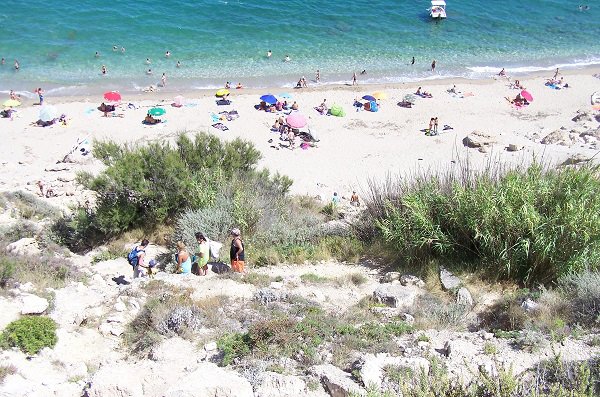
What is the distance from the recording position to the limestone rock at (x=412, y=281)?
10.7m

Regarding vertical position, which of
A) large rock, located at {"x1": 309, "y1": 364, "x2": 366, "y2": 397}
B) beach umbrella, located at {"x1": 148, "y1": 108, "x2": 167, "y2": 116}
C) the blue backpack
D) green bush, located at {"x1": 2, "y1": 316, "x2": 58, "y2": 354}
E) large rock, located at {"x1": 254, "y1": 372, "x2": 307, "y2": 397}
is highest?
large rock, located at {"x1": 309, "y1": 364, "x2": 366, "y2": 397}

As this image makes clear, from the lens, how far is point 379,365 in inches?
291

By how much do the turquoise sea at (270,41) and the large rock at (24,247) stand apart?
769 inches

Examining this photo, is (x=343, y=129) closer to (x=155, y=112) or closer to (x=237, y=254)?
(x=155, y=112)

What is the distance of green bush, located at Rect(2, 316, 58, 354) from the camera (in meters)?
8.04

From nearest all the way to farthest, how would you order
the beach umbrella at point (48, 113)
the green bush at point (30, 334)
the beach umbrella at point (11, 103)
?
the green bush at point (30, 334) < the beach umbrella at point (48, 113) < the beach umbrella at point (11, 103)

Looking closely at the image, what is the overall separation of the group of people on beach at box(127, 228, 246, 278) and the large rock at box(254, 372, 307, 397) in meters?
4.26

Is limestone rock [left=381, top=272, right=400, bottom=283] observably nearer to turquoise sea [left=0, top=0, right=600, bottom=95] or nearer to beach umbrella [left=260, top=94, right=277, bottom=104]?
beach umbrella [left=260, top=94, right=277, bottom=104]

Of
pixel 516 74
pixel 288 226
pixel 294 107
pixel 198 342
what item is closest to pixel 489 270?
pixel 288 226

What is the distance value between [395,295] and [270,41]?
30.6 metres

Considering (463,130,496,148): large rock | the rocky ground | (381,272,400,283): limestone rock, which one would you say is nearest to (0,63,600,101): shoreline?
(463,130,496,148): large rock

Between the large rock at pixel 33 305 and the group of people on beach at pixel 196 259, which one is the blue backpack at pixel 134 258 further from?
the large rock at pixel 33 305

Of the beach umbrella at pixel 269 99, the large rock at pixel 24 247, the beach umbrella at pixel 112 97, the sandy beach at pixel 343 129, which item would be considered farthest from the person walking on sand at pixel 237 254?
the beach umbrella at pixel 112 97

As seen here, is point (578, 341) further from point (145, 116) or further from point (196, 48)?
point (196, 48)
